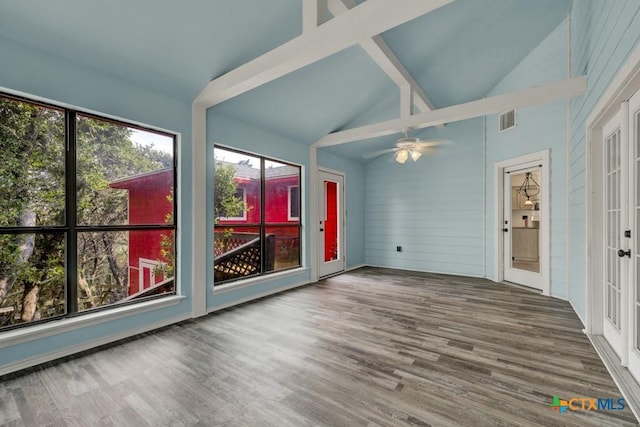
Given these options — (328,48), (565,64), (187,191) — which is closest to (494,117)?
(565,64)

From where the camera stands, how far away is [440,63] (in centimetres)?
414

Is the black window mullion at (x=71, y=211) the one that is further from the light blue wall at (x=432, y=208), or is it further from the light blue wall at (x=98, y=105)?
the light blue wall at (x=432, y=208)

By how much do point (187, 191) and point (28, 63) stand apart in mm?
1579

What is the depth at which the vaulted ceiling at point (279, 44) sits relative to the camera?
219cm

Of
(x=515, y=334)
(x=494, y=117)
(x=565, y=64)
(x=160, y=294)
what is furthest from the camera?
(x=494, y=117)

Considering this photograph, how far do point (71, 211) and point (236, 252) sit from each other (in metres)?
1.92

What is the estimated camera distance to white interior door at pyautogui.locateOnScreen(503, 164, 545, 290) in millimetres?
4828

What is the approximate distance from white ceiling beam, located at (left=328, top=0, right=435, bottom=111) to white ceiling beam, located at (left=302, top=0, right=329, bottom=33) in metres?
0.26

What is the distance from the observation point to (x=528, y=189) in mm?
5043

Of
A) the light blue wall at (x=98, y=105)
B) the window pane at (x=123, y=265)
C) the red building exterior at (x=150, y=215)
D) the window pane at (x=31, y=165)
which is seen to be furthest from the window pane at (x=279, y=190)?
the window pane at (x=31, y=165)

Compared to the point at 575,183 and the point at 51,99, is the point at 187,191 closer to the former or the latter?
the point at 51,99

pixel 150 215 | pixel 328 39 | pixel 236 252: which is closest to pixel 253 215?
pixel 236 252

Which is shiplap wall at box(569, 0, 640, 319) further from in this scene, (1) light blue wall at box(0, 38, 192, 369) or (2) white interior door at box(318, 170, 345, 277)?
(1) light blue wall at box(0, 38, 192, 369)

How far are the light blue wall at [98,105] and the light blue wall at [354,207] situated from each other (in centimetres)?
325
